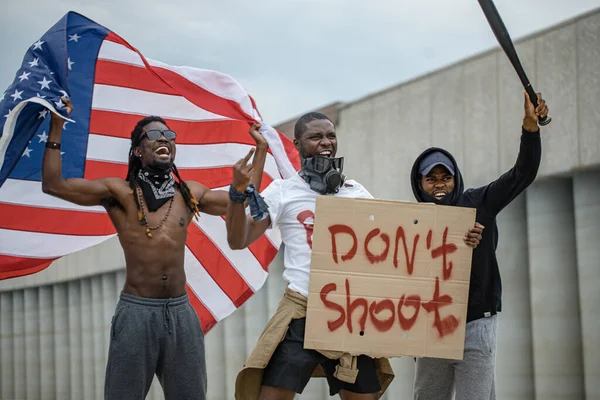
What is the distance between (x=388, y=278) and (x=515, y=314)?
15.7 feet

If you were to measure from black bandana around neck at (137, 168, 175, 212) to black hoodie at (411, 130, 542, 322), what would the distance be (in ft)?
4.64

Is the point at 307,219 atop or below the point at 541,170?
below

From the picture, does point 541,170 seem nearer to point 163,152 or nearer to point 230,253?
point 230,253

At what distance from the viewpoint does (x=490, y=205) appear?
438 centimetres

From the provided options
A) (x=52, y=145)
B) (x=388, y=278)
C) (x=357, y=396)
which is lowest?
(x=357, y=396)

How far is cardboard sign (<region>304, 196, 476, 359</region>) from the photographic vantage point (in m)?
3.93

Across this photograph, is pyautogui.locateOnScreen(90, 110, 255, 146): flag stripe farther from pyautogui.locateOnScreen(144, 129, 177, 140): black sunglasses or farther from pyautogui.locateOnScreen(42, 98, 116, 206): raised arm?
pyautogui.locateOnScreen(42, 98, 116, 206): raised arm

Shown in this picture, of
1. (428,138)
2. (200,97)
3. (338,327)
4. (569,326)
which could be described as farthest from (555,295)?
(338,327)

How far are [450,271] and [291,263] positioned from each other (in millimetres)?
787

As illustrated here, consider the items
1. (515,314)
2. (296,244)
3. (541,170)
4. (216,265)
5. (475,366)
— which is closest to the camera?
(296,244)

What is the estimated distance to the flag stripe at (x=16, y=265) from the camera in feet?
17.3

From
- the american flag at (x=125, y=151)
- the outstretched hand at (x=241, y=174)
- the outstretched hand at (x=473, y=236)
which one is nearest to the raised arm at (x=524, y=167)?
the outstretched hand at (x=473, y=236)

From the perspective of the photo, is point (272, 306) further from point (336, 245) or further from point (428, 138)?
point (336, 245)

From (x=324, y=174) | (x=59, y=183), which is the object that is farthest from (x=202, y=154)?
(x=324, y=174)
